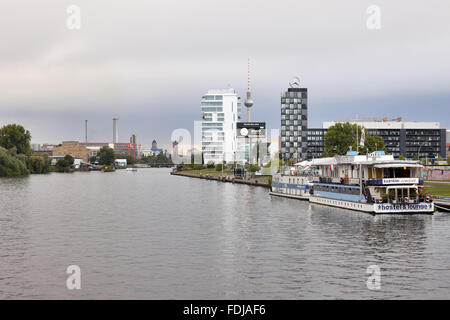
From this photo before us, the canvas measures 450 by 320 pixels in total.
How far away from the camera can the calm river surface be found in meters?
32.8

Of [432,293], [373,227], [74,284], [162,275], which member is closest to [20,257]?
[74,284]

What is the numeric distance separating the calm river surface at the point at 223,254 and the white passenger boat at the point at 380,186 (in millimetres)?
2175

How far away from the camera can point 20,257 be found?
42.1 meters

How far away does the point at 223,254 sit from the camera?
143 ft

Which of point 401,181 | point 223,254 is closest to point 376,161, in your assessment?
point 401,181

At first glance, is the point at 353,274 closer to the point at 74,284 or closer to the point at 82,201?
the point at 74,284

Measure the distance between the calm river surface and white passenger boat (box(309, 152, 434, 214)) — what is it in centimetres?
218

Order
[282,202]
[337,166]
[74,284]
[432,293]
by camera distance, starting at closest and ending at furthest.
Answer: [432,293] < [74,284] < [337,166] < [282,202]

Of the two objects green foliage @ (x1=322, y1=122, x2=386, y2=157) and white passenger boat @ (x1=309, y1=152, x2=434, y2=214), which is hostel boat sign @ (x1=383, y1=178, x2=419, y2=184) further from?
green foliage @ (x1=322, y1=122, x2=386, y2=157)

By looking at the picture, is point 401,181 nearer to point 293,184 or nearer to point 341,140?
point 293,184

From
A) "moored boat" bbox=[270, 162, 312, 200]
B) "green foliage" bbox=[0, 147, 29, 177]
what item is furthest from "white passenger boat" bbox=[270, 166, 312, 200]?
"green foliage" bbox=[0, 147, 29, 177]

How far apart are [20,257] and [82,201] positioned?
52724 millimetres

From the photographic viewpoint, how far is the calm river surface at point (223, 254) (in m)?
32.8

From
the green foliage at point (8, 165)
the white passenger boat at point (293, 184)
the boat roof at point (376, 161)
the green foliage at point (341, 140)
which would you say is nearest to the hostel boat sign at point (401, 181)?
the boat roof at point (376, 161)
